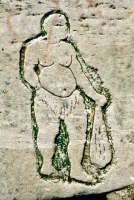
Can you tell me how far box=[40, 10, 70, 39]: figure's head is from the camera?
1.77 m

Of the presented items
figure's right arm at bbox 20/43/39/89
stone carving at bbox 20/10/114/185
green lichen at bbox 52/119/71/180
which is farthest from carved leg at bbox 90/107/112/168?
figure's right arm at bbox 20/43/39/89

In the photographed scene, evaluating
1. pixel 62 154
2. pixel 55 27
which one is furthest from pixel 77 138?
pixel 55 27

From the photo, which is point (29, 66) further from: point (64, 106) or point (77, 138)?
point (77, 138)

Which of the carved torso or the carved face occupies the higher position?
the carved face

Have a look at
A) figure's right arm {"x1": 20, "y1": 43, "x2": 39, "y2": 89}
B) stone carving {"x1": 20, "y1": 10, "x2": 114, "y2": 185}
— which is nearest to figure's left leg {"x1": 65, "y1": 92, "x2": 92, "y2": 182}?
stone carving {"x1": 20, "y1": 10, "x2": 114, "y2": 185}

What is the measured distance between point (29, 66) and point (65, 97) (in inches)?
7.6

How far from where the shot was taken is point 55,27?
1.78 m

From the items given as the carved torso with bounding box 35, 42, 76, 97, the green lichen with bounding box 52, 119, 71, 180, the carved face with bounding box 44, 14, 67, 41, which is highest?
the carved face with bounding box 44, 14, 67, 41

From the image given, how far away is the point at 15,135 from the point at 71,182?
308mm

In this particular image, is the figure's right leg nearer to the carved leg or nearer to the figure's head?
the carved leg

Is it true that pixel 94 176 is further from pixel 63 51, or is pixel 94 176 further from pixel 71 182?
pixel 63 51

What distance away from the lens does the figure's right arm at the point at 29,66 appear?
178cm

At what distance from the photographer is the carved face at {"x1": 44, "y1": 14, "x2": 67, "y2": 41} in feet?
5.80

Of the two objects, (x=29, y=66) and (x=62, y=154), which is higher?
(x=29, y=66)
